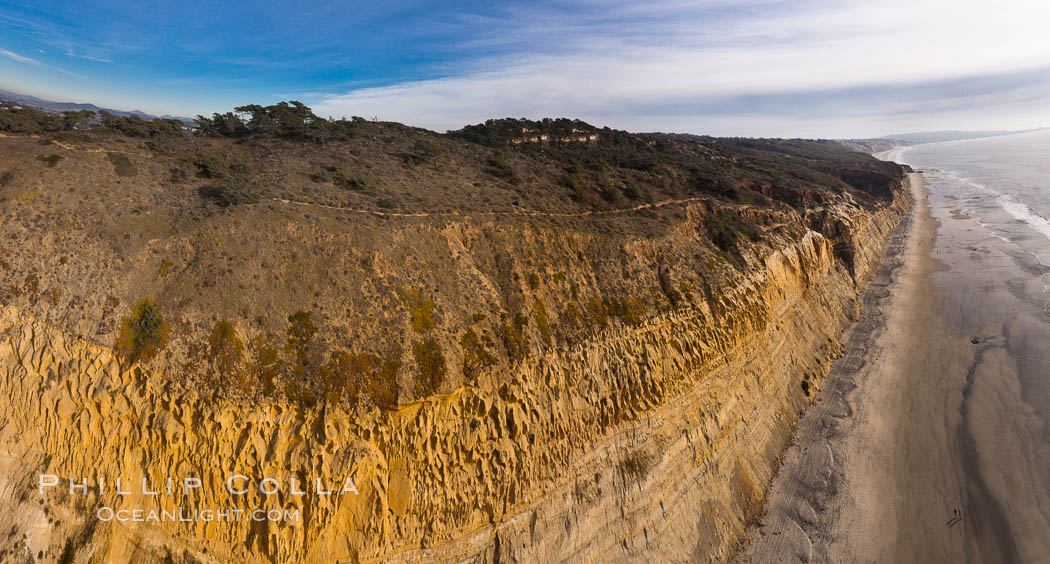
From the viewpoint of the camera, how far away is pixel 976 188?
4122 inches

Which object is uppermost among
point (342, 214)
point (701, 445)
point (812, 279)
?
point (342, 214)

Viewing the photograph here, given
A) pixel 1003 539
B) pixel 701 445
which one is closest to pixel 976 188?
pixel 1003 539

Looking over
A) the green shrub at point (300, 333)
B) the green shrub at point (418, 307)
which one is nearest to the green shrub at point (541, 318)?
the green shrub at point (418, 307)

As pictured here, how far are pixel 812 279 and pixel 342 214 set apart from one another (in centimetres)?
3753

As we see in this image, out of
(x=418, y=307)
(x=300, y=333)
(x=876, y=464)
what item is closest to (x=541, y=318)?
(x=418, y=307)

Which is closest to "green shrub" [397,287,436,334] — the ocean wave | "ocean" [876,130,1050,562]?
"ocean" [876,130,1050,562]

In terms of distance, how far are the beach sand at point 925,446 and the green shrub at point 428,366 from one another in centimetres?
1649

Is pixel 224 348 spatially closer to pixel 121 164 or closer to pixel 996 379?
pixel 121 164

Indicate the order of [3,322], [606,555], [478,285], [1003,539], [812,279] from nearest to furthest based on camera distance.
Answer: [3,322], [606,555], [1003,539], [478,285], [812,279]

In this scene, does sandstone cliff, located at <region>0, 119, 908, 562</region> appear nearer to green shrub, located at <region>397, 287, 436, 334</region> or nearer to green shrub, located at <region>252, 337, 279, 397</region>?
green shrub, located at <region>397, 287, 436, 334</region>

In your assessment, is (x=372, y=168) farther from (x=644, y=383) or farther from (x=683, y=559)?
(x=683, y=559)

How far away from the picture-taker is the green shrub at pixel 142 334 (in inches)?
523

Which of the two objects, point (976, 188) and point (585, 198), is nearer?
point (585, 198)

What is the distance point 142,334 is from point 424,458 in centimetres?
1089
